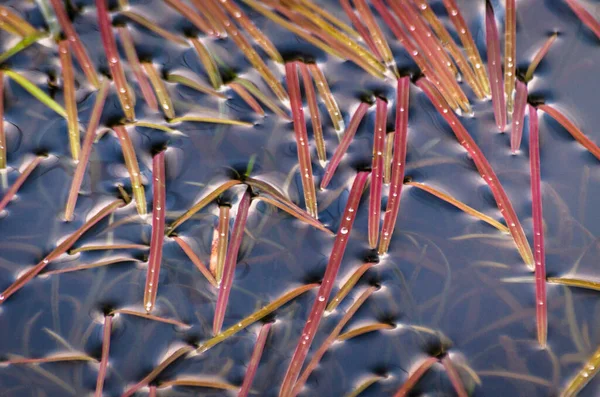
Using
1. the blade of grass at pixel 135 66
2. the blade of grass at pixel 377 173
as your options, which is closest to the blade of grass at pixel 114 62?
the blade of grass at pixel 135 66

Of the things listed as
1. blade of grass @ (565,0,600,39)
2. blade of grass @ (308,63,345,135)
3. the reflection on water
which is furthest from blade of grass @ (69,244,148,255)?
blade of grass @ (565,0,600,39)

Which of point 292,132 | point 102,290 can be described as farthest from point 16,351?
point 292,132

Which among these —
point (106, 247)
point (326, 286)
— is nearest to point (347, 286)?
point (326, 286)

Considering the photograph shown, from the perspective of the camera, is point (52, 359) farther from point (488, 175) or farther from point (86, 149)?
point (488, 175)

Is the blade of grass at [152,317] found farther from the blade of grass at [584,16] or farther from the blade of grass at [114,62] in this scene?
the blade of grass at [584,16]

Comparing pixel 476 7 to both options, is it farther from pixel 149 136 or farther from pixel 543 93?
pixel 149 136

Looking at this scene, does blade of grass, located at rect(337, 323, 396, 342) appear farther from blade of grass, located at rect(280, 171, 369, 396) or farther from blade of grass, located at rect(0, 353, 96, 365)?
blade of grass, located at rect(0, 353, 96, 365)
